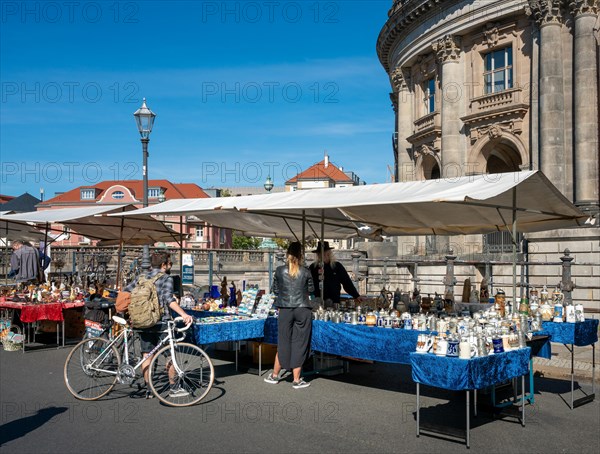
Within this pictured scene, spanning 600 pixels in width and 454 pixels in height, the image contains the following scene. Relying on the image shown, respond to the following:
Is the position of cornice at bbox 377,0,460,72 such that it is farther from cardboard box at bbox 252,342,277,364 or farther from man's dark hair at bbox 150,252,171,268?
man's dark hair at bbox 150,252,171,268

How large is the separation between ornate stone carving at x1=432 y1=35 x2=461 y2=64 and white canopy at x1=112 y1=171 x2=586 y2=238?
21.2m

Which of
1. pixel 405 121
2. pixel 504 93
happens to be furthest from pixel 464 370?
pixel 405 121

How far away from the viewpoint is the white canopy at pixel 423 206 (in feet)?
27.6

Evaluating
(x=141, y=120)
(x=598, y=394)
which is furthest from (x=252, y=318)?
(x=141, y=120)

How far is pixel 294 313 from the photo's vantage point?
9.78 meters

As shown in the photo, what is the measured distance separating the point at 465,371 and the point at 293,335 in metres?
3.35

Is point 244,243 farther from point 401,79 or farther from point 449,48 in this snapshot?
point 449,48

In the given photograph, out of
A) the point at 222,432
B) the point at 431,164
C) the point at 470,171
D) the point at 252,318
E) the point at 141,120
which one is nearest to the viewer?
the point at 222,432

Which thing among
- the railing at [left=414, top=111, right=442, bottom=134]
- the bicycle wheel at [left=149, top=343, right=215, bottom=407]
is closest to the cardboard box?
the bicycle wheel at [left=149, top=343, right=215, bottom=407]

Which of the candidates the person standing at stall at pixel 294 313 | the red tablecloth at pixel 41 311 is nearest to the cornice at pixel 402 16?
the red tablecloth at pixel 41 311

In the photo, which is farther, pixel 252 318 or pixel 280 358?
pixel 252 318

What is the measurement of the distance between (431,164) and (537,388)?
1077 inches

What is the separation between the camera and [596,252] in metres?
25.2

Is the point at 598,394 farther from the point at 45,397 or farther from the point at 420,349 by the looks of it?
the point at 45,397
